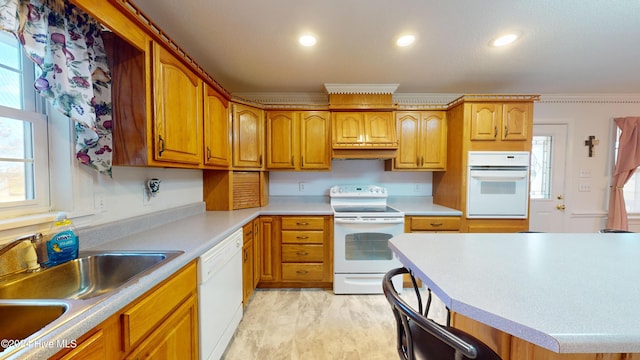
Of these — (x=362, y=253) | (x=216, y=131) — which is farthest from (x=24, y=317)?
(x=362, y=253)

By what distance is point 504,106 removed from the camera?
8.05 ft

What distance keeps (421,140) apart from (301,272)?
208cm

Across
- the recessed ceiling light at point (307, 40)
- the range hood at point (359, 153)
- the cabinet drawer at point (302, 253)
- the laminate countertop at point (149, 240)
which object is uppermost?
the recessed ceiling light at point (307, 40)

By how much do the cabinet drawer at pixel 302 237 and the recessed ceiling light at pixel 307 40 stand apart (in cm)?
178

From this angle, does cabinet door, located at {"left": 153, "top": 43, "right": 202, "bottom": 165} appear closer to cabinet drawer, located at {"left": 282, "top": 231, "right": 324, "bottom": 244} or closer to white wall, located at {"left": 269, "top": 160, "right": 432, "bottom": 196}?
cabinet drawer, located at {"left": 282, "top": 231, "right": 324, "bottom": 244}

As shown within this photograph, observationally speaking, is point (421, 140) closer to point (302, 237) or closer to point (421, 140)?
point (421, 140)

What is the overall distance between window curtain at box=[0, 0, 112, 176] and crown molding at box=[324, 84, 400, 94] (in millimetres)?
1984

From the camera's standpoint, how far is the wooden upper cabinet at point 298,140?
2.77 meters

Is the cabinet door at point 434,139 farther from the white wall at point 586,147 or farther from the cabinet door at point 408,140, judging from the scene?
the white wall at point 586,147

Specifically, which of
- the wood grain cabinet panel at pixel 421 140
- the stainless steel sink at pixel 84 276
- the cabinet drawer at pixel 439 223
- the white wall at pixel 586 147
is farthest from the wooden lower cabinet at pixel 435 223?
the stainless steel sink at pixel 84 276

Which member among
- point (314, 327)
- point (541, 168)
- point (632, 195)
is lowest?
point (314, 327)

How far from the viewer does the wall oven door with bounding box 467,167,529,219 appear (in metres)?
2.44

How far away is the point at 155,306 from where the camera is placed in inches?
36.7

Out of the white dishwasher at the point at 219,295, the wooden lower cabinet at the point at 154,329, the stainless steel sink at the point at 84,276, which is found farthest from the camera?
the white dishwasher at the point at 219,295
